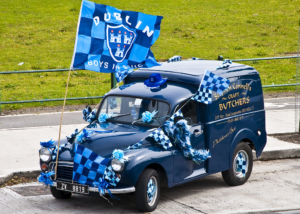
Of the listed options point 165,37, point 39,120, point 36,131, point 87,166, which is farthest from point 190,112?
point 165,37

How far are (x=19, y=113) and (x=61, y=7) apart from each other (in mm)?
18761

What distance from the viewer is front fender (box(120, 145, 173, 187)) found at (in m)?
6.42

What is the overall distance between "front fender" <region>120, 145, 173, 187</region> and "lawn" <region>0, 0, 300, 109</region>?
28.4ft

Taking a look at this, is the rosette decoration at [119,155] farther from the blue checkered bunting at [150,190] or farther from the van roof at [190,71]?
the van roof at [190,71]

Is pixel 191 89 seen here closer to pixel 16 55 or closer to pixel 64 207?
pixel 64 207

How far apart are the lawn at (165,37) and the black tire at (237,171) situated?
789 cm

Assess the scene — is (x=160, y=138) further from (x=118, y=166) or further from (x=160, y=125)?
(x=118, y=166)

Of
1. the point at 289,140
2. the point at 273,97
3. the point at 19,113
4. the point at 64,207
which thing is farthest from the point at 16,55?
the point at 64,207

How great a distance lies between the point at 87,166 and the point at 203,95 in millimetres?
2186

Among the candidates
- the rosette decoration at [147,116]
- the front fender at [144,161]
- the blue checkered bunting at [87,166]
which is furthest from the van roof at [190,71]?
the blue checkered bunting at [87,166]

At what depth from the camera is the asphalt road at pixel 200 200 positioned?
22.9 feet

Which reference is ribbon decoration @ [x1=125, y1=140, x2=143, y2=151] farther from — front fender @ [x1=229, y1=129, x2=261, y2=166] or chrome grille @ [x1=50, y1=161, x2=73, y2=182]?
front fender @ [x1=229, y1=129, x2=261, y2=166]

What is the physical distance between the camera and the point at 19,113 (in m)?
13.9

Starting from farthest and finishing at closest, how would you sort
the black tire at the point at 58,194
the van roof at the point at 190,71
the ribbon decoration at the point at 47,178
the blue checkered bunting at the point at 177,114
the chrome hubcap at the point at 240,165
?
the chrome hubcap at the point at 240,165
the van roof at the point at 190,71
the black tire at the point at 58,194
the blue checkered bunting at the point at 177,114
the ribbon decoration at the point at 47,178
